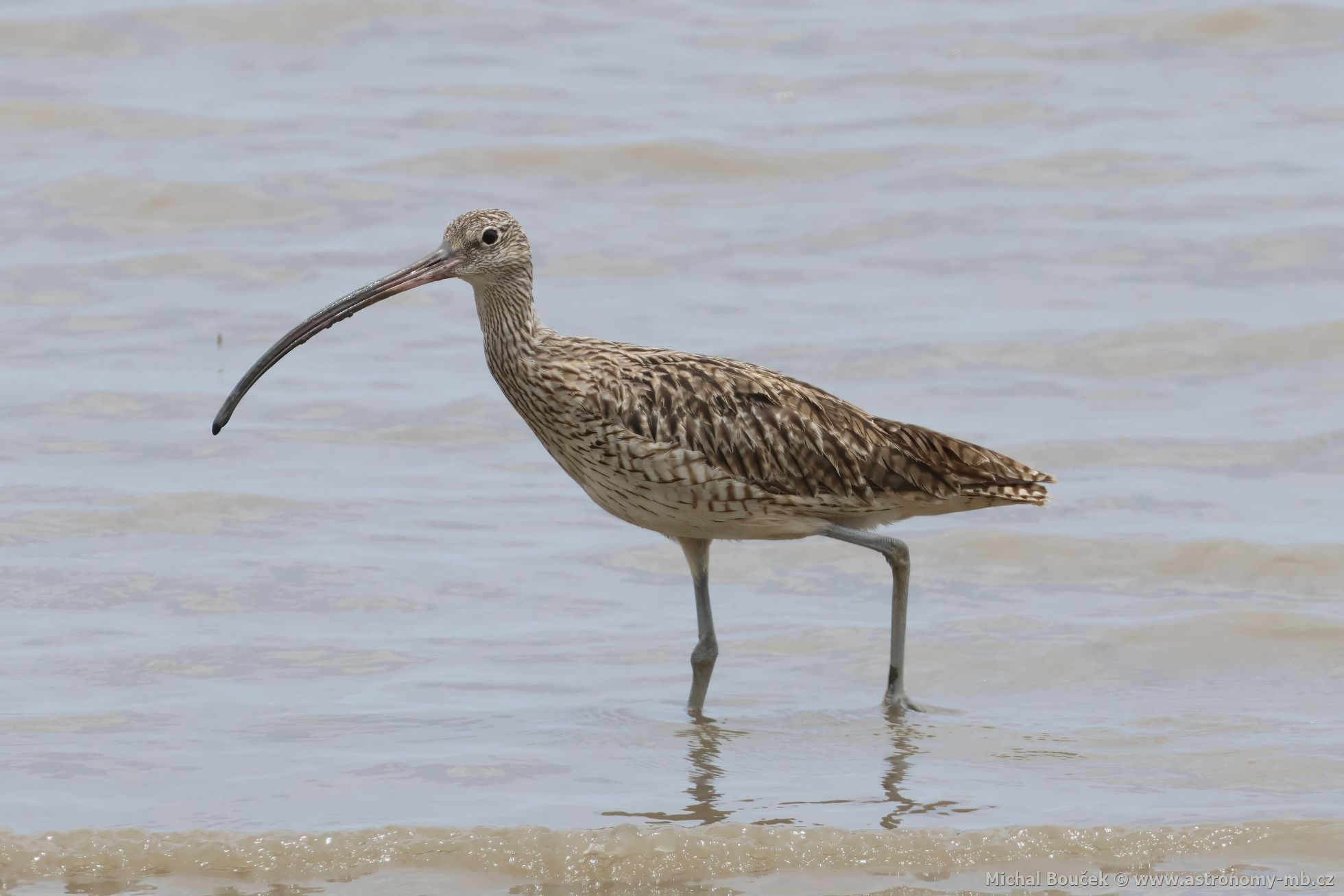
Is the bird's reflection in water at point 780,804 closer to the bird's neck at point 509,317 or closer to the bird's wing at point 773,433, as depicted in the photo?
the bird's wing at point 773,433

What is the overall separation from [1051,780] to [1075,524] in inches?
146

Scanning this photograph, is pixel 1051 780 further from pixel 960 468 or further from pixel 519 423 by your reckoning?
pixel 519 423

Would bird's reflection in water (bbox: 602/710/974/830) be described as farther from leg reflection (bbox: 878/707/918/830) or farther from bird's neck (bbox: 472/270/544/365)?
bird's neck (bbox: 472/270/544/365)

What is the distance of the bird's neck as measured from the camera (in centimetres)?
911

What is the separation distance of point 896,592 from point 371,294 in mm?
2477

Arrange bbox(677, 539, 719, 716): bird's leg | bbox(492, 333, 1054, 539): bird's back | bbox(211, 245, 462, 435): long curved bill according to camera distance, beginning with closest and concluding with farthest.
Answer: bbox(492, 333, 1054, 539): bird's back, bbox(211, 245, 462, 435): long curved bill, bbox(677, 539, 719, 716): bird's leg

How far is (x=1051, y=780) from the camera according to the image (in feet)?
26.9

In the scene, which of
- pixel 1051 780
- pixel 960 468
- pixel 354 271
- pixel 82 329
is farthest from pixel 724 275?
pixel 1051 780

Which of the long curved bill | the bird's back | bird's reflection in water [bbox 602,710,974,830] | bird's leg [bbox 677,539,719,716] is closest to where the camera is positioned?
bird's reflection in water [bbox 602,710,974,830]

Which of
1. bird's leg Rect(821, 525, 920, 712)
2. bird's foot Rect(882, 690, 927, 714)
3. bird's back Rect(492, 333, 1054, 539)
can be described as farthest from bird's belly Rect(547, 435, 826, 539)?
bird's foot Rect(882, 690, 927, 714)

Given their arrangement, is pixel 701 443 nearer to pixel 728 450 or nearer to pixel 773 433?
pixel 728 450

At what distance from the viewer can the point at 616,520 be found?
12.0 meters

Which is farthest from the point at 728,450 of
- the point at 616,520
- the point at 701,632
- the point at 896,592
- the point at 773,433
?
the point at 616,520

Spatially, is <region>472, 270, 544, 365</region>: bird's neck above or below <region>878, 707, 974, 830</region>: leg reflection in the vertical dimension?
above
